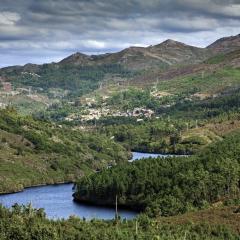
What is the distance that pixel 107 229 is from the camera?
151 metres

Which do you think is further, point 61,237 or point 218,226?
point 218,226

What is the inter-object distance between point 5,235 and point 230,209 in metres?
63.6

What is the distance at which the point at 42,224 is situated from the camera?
14975cm

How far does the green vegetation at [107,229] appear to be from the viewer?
142 metres

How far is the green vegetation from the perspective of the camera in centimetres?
14195

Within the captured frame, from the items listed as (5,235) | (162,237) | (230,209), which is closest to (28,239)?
(5,235)

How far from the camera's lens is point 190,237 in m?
143

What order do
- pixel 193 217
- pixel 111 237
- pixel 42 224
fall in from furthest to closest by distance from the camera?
pixel 193 217, pixel 42 224, pixel 111 237

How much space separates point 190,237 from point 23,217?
41967 millimetres

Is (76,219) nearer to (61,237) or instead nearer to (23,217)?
(23,217)

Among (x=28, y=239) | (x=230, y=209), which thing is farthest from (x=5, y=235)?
(x=230, y=209)

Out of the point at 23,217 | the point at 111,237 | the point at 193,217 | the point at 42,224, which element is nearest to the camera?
the point at 111,237

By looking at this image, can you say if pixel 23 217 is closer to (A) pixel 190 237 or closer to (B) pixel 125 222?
(B) pixel 125 222

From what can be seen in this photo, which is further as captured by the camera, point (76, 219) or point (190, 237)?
point (76, 219)
